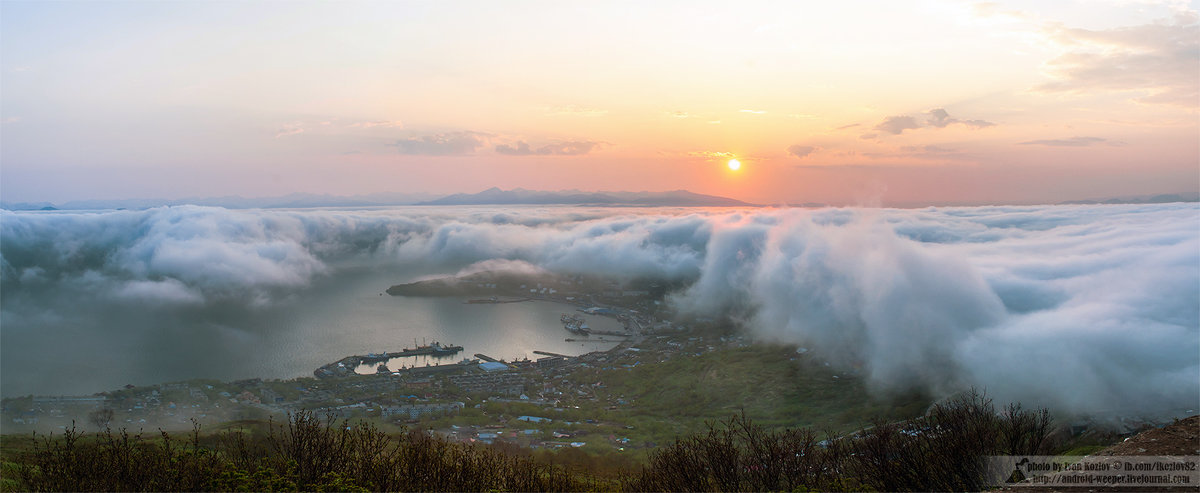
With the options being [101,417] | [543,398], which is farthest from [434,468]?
[101,417]

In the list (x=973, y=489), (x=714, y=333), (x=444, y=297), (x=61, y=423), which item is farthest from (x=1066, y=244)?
(x=444, y=297)

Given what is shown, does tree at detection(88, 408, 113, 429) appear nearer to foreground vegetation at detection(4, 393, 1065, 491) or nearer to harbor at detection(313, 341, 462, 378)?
harbor at detection(313, 341, 462, 378)

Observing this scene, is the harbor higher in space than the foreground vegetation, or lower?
lower

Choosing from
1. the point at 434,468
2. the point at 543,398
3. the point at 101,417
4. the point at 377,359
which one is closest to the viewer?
the point at 434,468

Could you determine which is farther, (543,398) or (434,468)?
(543,398)

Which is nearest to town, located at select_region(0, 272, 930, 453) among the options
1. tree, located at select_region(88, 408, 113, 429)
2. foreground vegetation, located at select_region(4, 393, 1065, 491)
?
tree, located at select_region(88, 408, 113, 429)

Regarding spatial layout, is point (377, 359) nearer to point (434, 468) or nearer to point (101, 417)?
point (101, 417)

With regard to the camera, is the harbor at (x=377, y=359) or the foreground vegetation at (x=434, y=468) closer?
the foreground vegetation at (x=434, y=468)

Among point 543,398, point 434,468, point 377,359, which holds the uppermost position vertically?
point 434,468

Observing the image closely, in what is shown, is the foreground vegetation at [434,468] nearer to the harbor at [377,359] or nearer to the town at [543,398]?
the town at [543,398]

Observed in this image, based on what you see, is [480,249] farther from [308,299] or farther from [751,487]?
[751,487]

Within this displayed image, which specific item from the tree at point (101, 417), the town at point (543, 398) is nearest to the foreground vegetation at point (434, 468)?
the town at point (543, 398)
